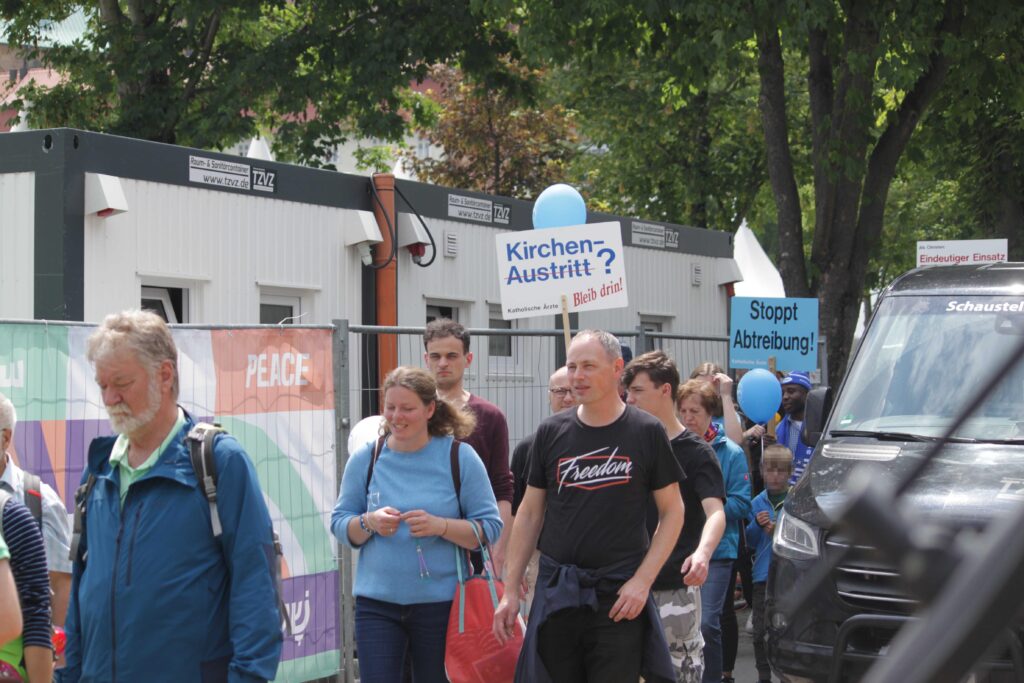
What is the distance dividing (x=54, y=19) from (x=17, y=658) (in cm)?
2013

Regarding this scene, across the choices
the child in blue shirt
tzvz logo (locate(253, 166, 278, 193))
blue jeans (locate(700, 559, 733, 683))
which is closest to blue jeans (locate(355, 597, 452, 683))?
blue jeans (locate(700, 559, 733, 683))

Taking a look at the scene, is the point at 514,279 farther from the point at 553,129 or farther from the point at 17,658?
the point at 553,129

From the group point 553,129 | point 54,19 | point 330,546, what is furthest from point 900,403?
point 553,129

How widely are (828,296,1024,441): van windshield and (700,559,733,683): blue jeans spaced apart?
100 centimetres

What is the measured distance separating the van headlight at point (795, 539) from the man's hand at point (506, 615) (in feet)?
5.21

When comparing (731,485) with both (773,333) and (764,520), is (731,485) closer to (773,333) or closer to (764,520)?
(764,520)

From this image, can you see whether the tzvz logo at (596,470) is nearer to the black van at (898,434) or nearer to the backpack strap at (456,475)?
the backpack strap at (456,475)

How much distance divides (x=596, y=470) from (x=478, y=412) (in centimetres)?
110

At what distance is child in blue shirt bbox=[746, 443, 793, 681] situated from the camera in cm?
861

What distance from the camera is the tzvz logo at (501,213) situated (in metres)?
14.4

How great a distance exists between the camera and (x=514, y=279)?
879 cm

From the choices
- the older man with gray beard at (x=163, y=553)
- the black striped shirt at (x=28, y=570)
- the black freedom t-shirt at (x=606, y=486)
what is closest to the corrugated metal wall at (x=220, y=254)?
the black freedom t-shirt at (x=606, y=486)

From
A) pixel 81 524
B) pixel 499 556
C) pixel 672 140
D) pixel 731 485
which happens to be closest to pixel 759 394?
pixel 731 485

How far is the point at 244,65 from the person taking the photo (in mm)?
19953
